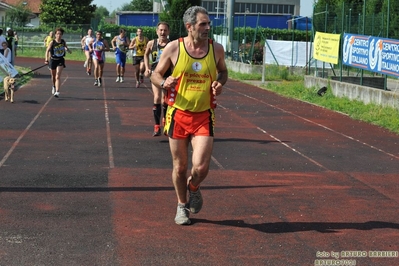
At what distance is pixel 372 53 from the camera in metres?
21.7

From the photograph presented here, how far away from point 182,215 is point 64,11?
243ft

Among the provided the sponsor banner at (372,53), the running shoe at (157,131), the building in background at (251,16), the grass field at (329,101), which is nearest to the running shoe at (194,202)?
the running shoe at (157,131)

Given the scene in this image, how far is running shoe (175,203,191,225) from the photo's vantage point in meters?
7.90

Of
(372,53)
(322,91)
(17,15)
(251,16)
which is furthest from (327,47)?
(17,15)

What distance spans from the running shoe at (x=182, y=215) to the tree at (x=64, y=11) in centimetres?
7330

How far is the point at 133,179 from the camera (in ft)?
34.3

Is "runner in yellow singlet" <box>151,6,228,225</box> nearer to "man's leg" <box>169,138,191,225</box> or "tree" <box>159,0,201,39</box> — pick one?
"man's leg" <box>169,138,191,225</box>

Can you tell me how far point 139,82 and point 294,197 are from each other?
62.4ft

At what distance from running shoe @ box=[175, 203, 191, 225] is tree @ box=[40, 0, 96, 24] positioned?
240ft

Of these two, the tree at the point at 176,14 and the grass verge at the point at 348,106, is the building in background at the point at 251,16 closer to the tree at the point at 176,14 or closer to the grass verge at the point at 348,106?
the tree at the point at 176,14

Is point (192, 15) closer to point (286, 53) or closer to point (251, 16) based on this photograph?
point (286, 53)

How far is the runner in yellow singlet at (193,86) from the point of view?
757cm

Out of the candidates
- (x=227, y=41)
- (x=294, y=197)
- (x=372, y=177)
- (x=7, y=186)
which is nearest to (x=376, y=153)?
(x=372, y=177)

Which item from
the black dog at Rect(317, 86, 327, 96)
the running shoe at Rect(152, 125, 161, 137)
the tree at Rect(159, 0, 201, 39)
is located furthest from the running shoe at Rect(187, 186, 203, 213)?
the tree at Rect(159, 0, 201, 39)
